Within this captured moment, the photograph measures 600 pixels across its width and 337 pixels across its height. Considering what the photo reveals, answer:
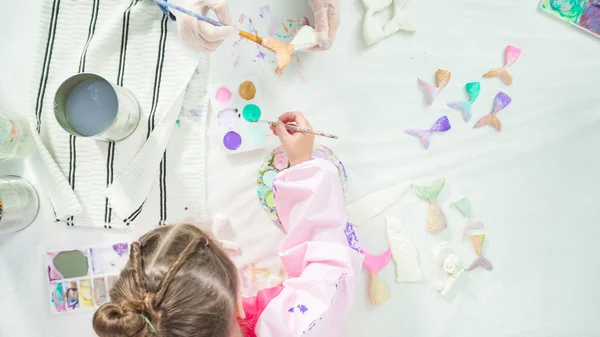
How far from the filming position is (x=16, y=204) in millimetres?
751

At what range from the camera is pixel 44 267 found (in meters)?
0.79

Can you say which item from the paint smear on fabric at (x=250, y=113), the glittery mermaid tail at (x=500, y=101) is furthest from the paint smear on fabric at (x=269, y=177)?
the glittery mermaid tail at (x=500, y=101)

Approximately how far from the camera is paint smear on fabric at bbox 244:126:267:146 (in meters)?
0.81

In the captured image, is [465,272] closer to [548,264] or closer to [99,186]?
[548,264]

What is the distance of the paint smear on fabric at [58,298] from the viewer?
0.78 metres

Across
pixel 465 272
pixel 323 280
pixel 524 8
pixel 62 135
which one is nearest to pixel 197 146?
pixel 62 135

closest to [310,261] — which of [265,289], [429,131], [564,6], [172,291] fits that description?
[265,289]

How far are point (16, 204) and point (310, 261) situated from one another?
1.68 ft

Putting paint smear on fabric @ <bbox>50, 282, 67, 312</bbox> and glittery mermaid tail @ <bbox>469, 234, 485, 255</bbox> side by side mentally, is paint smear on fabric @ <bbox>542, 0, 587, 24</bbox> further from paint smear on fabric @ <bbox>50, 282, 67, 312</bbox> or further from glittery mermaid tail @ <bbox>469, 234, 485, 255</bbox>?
paint smear on fabric @ <bbox>50, 282, 67, 312</bbox>

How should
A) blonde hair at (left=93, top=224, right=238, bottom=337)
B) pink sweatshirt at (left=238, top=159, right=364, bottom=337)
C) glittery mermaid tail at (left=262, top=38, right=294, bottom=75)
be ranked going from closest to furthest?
blonde hair at (left=93, top=224, right=238, bottom=337), pink sweatshirt at (left=238, top=159, right=364, bottom=337), glittery mermaid tail at (left=262, top=38, right=294, bottom=75)

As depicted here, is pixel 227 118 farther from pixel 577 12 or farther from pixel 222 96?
pixel 577 12

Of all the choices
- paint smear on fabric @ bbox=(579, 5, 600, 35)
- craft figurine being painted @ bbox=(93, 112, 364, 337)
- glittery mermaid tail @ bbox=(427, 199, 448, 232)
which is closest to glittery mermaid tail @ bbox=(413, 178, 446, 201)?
glittery mermaid tail @ bbox=(427, 199, 448, 232)

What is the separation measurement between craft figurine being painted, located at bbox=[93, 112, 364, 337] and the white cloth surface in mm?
88

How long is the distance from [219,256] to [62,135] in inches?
16.5
